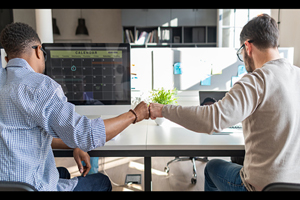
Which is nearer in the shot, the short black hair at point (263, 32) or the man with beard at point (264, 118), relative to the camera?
the man with beard at point (264, 118)

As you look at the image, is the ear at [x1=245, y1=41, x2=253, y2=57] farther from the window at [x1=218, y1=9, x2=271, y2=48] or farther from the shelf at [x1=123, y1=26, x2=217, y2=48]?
the shelf at [x1=123, y1=26, x2=217, y2=48]

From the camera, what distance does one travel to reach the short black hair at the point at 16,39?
3.29ft

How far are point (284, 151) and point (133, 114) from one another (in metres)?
0.63

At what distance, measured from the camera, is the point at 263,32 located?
112cm

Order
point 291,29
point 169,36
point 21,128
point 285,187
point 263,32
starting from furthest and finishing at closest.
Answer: point 169,36 → point 291,29 → point 263,32 → point 21,128 → point 285,187

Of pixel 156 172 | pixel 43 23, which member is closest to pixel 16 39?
pixel 156 172

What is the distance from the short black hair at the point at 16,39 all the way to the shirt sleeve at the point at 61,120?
28 centimetres

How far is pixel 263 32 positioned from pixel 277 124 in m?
0.41

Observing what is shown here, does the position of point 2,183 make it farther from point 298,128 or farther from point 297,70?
point 297,70

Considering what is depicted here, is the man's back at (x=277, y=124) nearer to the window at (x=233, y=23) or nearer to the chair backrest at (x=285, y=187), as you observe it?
the chair backrest at (x=285, y=187)

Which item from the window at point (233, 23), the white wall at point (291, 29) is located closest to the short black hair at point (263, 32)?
the white wall at point (291, 29)

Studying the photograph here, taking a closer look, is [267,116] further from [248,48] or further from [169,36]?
[169,36]

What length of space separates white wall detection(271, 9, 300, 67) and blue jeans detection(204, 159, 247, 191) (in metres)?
2.54

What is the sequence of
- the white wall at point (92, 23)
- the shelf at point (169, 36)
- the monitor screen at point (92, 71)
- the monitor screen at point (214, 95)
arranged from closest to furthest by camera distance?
the monitor screen at point (92, 71), the monitor screen at point (214, 95), the shelf at point (169, 36), the white wall at point (92, 23)
